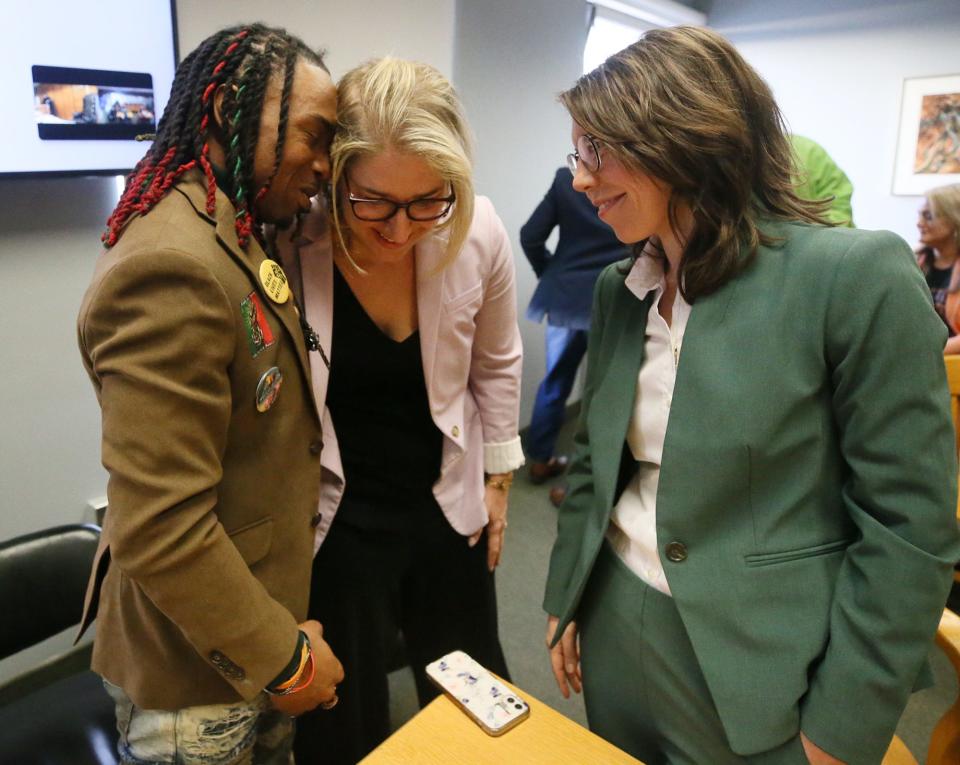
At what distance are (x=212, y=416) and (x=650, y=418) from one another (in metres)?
0.55

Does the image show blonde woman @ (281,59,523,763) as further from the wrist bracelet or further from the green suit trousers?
the green suit trousers

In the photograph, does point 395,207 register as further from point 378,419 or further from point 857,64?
point 857,64

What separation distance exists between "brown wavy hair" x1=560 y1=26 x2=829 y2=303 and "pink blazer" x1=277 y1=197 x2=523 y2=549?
0.44 metres

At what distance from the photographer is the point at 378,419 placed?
127 cm

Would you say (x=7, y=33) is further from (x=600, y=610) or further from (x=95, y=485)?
(x=600, y=610)

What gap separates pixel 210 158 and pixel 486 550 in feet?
3.05

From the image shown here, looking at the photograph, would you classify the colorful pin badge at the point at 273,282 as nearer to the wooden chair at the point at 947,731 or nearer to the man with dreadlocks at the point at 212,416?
the man with dreadlocks at the point at 212,416

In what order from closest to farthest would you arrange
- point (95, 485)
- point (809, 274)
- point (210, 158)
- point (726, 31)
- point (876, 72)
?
point (809, 274)
point (210, 158)
point (95, 485)
point (876, 72)
point (726, 31)

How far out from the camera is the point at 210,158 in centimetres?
92

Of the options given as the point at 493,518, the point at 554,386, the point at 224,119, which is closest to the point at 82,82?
the point at 224,119

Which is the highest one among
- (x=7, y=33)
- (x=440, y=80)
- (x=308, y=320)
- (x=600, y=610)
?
(x=7, y=33)

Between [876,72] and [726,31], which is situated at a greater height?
[726,31]

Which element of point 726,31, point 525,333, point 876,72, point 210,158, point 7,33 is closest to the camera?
point 210,158

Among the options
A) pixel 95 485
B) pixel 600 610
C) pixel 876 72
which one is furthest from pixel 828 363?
pixel 876 72
